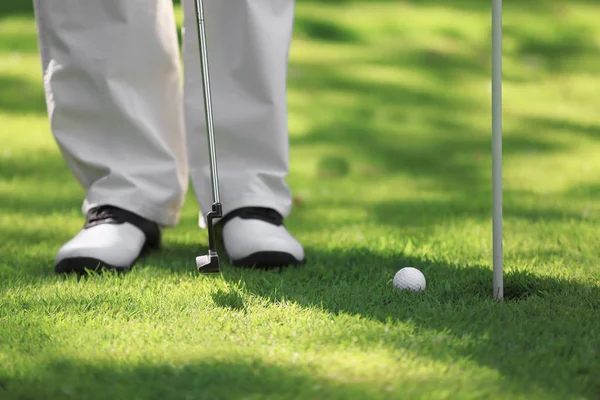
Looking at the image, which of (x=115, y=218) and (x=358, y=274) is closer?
(x=358, y=274)

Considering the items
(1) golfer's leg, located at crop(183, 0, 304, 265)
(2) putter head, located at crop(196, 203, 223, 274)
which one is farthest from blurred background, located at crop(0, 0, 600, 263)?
(2) putter head, located at crop(196, 203, 223, 274)

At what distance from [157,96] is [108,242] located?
514mm

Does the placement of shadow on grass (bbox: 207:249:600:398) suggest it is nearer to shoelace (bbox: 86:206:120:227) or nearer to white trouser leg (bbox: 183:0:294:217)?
white trouser leg (bbox: 183:0:294:217)

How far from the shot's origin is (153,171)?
2.65 metres

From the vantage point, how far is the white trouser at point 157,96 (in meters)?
2.53

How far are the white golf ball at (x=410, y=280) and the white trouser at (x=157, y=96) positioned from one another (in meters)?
0.58

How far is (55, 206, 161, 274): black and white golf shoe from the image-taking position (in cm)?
241

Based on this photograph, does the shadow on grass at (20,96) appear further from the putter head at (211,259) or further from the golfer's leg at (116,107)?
the putter head at (211,259)

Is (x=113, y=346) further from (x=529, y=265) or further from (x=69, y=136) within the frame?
(x=529, y=265)

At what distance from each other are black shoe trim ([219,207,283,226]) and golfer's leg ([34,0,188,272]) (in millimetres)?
213

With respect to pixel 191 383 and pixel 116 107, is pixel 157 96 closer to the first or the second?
pixel 116 107

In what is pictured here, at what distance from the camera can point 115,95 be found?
2.57m

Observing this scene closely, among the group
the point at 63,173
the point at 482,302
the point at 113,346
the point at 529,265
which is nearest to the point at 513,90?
the point at 63,173

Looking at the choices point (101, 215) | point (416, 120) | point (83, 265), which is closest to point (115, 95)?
point (101, 215)
